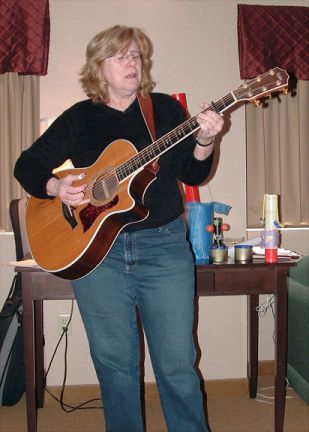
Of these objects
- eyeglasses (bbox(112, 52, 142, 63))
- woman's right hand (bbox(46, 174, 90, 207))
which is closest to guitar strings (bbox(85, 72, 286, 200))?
woman's right hand (bbox(46, 174, 90, 207))

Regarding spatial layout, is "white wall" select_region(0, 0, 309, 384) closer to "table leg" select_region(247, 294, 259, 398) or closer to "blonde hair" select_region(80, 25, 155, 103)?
"table leg" select_region(247, 294, 259, 398)

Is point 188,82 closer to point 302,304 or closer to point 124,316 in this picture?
point 302,304

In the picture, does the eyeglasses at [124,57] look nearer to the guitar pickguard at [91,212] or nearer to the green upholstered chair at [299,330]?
the guitar pickguard at [91,212]

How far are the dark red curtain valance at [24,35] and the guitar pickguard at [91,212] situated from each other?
4.54 ft

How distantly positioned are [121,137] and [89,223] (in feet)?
0.91

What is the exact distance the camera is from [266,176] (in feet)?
9.73

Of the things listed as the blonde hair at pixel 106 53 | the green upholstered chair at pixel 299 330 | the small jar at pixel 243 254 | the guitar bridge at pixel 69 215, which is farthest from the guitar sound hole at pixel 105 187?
the green upholstered chair at pixel 299 330

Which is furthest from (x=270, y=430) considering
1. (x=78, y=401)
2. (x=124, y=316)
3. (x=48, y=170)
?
(x=48, y=170)

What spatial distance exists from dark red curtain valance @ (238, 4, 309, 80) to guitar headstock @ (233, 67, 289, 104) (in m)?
1.40

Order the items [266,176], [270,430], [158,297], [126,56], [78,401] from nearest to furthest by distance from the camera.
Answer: [158,297], [126,56], [270,430], [78,401], [266,176]

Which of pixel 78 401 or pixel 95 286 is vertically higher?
pixel 95 286

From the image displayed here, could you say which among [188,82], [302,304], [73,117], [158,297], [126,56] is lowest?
[302,304]

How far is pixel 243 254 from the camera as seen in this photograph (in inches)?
84.6

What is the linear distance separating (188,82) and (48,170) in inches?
54.9
